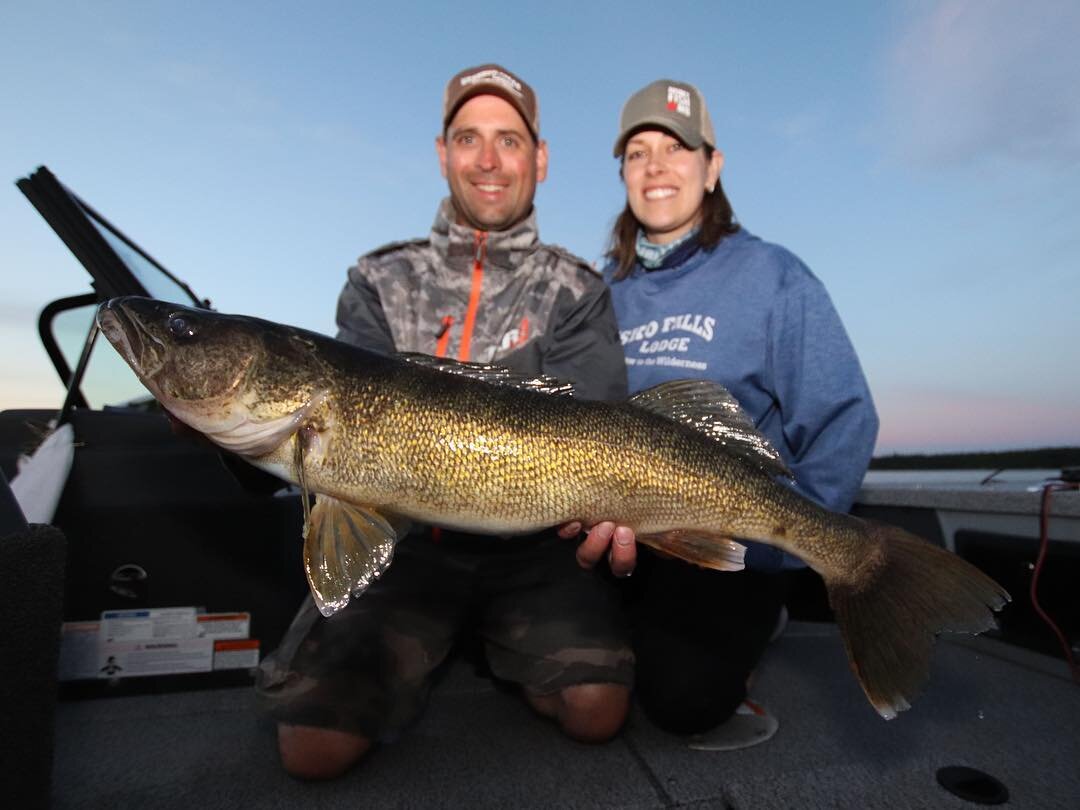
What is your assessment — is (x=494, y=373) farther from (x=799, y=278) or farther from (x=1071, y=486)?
(x=1071, y=486)

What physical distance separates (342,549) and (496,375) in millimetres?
861

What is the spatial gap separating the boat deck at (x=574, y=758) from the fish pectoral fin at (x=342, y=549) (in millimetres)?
835

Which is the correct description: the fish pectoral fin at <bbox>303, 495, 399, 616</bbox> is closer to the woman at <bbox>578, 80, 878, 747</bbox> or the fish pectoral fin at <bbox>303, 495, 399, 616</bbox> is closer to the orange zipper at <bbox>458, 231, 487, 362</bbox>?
the woman at <bbox>578, 80, 878, 747</bbox>

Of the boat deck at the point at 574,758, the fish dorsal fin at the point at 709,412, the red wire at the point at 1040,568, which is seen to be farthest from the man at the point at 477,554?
the red wire at the point at 1040,568

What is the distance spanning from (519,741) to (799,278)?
9.09 feet

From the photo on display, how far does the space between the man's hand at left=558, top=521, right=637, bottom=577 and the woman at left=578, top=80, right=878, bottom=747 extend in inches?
0.5

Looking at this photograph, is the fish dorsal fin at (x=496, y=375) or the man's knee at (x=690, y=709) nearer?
the fish dorsal fin at (x=496, y=375)

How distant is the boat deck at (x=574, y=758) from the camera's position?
2480 millimetres

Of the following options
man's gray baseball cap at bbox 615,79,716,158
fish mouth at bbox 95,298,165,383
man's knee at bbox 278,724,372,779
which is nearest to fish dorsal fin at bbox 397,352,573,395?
fish mouth at bbox 95,298,165,383

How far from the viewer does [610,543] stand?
2693 millimetres

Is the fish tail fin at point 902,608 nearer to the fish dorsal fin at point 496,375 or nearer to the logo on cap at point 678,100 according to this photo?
the fish dorsal fin at point 496,375

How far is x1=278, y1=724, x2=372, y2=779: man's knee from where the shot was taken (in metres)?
2.61

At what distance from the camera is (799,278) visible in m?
3.74

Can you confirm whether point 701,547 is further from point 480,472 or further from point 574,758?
point 574,758
